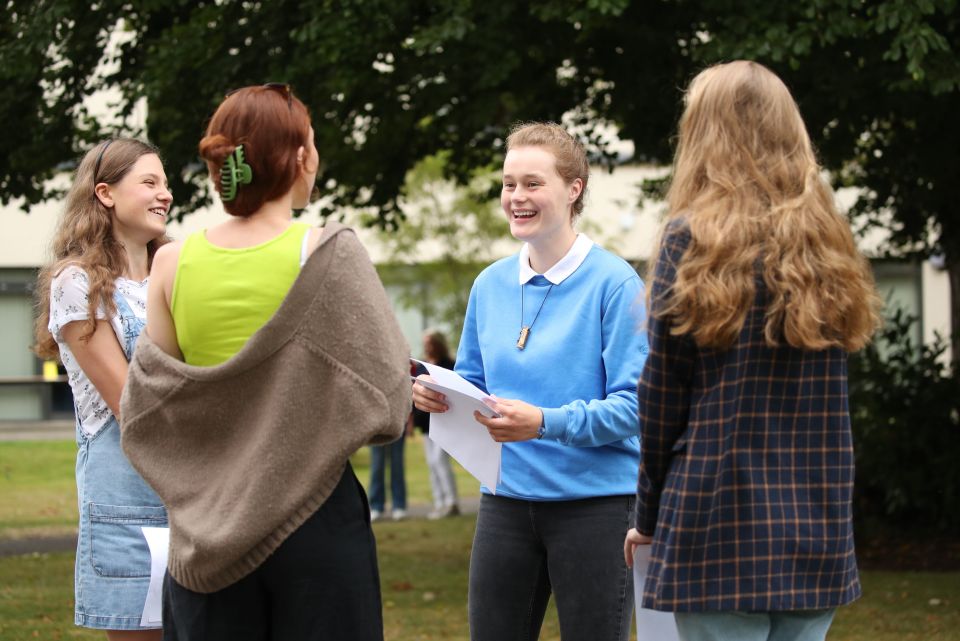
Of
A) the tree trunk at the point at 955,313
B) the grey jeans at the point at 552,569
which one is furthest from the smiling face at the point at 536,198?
the tree trunk at the point at 955,313

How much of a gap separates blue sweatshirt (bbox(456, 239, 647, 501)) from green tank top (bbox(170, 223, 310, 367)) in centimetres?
121

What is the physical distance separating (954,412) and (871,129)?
3010 mm

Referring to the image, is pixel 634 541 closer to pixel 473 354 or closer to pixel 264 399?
pixel 264 399

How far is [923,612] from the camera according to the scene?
8.99 meters

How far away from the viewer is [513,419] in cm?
373

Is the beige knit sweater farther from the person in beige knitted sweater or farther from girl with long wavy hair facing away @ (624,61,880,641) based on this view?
girl with long wavy hair facing away @ (624,61,880,641)

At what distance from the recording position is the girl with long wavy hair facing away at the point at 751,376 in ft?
9.36

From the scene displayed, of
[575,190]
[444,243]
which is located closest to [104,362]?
[575,190]

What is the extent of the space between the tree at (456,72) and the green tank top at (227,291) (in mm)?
5960

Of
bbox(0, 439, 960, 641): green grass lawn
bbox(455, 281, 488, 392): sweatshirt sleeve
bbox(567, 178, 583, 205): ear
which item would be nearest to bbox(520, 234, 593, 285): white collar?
bbox(567, 178, 583, 205): ear

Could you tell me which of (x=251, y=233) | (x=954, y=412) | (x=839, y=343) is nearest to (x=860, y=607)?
(x=954, y=412)

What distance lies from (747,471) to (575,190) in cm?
149

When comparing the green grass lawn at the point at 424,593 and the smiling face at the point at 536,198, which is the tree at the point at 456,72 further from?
the smiling face at the point at 536,198

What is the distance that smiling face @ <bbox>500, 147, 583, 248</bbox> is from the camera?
13.4 ft
